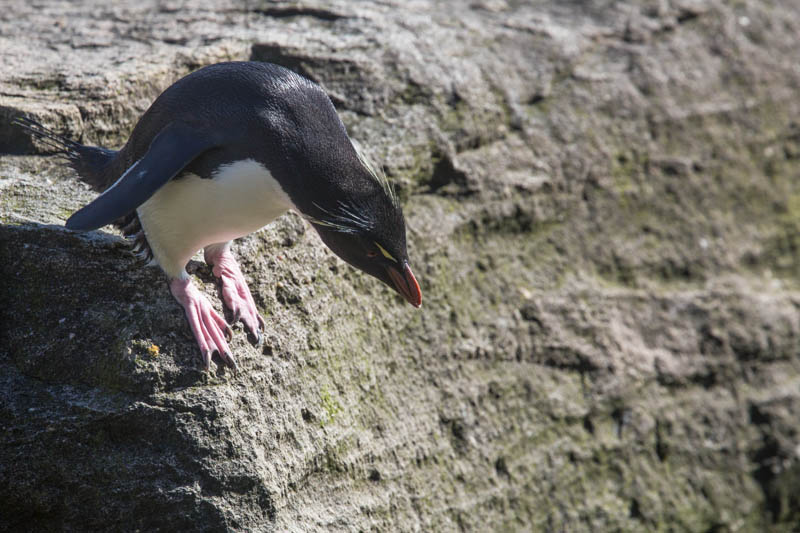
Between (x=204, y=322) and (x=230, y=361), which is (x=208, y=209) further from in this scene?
(x=230, y=361)

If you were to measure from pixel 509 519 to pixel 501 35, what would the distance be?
2.07 meters

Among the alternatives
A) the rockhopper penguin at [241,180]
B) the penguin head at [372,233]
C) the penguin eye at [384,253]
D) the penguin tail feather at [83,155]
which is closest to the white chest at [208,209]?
the rockhopper penguin at [241,180]

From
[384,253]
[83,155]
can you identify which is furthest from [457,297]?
[83,155]

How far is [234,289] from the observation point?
2.19 m

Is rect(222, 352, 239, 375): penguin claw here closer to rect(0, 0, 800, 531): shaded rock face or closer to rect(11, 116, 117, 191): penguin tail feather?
rect(0, 0, 800, 531): shaded rock face

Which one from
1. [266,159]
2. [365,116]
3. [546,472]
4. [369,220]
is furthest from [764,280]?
[266,159]

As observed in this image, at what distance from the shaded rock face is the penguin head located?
417mm

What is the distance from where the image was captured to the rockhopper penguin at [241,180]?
73.4 inches

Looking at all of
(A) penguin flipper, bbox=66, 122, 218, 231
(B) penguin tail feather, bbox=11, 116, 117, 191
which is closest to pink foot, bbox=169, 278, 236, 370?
(A) penguin flipper, bbox=66, 122, 218, 231

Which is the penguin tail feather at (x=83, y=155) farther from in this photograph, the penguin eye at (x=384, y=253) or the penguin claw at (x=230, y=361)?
the penguin eye at (x=384, y=253)

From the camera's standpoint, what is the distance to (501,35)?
11.6 ft

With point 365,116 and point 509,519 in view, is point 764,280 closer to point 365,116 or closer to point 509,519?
point 509,519

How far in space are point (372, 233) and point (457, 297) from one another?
985mm

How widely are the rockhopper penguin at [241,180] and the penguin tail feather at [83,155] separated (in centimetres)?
29
